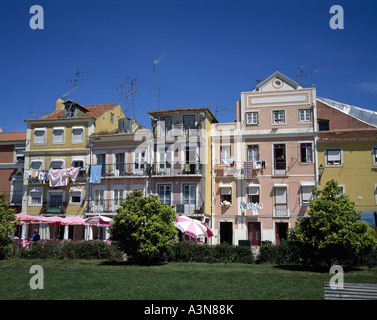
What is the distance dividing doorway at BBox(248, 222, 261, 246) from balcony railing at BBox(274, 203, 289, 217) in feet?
5.93

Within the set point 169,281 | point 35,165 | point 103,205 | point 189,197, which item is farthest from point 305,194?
point 35,165

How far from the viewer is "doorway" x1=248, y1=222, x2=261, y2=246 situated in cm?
3541

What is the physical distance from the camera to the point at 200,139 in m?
37.2

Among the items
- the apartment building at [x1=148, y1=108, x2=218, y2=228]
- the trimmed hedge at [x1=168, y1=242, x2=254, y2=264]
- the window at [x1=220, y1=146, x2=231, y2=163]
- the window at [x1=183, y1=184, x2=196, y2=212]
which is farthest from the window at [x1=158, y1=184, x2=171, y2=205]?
the trimmed hedge at [x1=168, y1=242, x2=254, y2=264]

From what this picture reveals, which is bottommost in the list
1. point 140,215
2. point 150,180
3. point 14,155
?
point 140,215

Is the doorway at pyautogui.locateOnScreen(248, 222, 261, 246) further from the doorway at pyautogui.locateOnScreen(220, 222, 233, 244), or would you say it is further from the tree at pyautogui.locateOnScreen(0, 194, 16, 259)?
the tree at pyautogui.locateOnScreen(0, 194, 16, 259)

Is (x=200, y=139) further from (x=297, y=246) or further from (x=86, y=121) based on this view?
(x=297, y=246)

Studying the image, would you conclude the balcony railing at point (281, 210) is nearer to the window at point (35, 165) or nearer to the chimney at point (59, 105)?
the window at point (35, 165)

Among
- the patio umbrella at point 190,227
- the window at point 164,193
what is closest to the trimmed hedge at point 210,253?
the patio umbrella at point 190,227

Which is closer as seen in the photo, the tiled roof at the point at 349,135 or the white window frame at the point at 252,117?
the tiled roof at the point at 349,135

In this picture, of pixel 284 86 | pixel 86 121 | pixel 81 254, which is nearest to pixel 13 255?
pixel 81 254

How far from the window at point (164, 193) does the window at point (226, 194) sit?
447cm

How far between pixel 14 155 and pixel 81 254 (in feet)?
69.3

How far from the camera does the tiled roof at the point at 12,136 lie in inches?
1692
